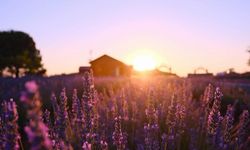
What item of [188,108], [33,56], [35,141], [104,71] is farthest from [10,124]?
[33,56]

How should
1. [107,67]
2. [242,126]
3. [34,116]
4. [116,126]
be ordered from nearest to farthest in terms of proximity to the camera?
[34,116] → [116,126] → [242,126] → [107,67]

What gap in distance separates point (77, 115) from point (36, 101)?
3150 millimetres

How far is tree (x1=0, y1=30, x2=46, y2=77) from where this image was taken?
1511 inches

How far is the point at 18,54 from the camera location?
39469 mm

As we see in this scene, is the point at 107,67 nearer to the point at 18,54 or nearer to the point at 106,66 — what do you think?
the point at 106,66

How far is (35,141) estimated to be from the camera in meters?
1.11

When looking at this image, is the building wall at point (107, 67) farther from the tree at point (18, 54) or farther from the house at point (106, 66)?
the tree at point (18, 54)

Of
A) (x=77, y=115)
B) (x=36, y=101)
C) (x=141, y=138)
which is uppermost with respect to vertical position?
(x=36, y=101)

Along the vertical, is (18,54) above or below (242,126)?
above

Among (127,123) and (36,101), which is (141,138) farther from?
(36,101)

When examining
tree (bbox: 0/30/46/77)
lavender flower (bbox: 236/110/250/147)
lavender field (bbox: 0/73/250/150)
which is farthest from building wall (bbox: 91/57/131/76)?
lavender flower (bbox: 236/110/250/147)

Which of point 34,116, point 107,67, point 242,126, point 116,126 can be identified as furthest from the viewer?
point 107,67

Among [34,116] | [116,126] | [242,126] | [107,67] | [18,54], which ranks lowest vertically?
[242,126]

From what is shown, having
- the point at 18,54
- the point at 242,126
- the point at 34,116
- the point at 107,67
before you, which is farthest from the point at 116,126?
the point at 18,54
